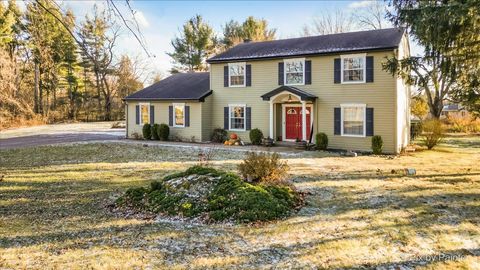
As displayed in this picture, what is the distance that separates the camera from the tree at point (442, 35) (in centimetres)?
984

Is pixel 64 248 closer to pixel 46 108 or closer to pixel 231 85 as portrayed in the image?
pixel 231 85

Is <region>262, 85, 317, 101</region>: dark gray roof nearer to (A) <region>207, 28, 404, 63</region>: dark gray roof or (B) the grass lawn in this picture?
(A) <region>207, 28, 404, 63</region>: dark gray roof

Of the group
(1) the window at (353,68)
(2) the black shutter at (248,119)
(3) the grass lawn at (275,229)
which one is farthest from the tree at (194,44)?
(3) the grass lawn at (275,229)

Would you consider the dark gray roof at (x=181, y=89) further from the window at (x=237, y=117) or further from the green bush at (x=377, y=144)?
the green bush at (x=377, y=144)

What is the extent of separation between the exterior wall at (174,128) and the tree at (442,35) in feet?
40.0

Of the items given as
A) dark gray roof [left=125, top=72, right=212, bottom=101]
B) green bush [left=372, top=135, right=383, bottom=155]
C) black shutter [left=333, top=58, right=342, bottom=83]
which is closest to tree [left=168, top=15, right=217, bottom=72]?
dark gray roof [left=125, top=72, right=212, bottom=101]

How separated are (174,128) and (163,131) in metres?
0.74

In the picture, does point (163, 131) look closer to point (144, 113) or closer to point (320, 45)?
point (144, 113)

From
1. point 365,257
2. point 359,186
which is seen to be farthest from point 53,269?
point 359,186

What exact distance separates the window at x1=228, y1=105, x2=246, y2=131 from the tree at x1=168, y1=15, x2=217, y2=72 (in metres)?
24.2

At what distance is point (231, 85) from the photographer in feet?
71.6

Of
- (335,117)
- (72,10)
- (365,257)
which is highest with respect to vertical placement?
(72,10)

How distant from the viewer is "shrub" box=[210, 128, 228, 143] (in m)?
21.8

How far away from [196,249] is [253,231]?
1249 millimetres
